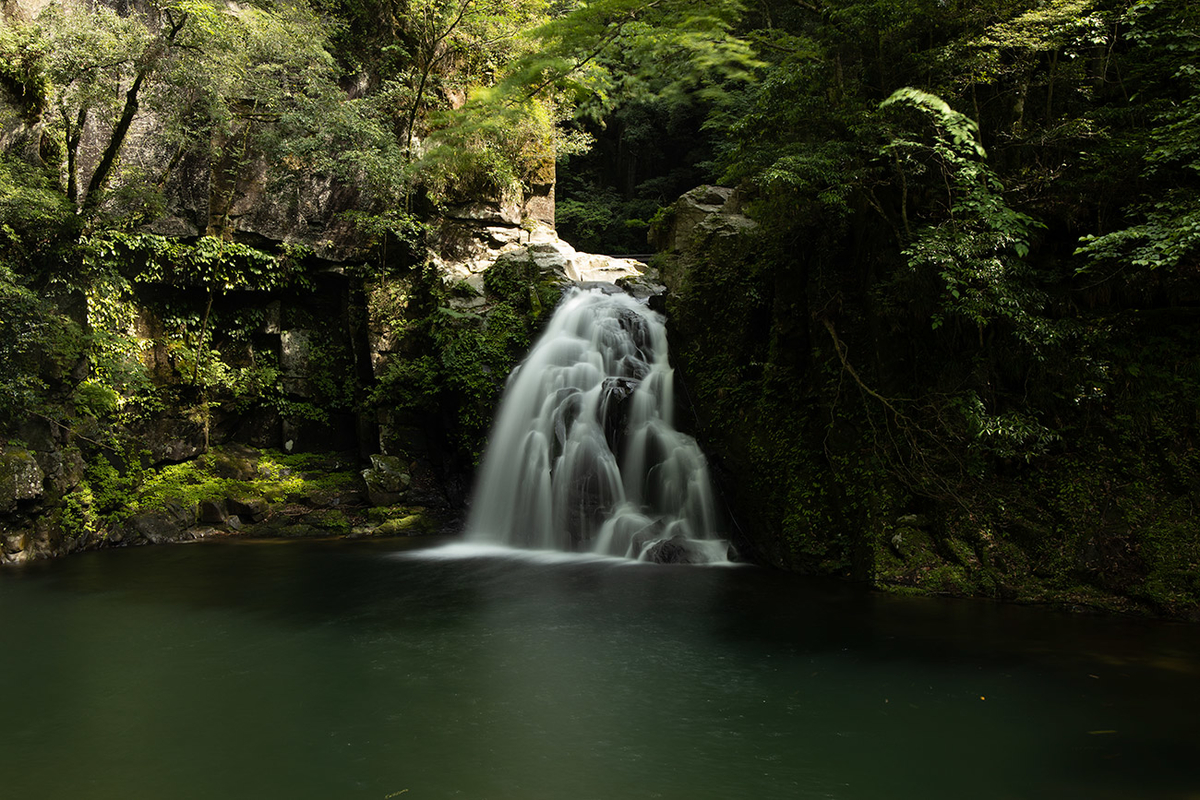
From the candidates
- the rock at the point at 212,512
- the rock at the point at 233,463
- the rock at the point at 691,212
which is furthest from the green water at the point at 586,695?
the rock at the point at 691,212

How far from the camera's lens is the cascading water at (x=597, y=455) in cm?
1057

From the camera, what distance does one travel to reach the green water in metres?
4.24

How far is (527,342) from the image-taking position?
1369 cm

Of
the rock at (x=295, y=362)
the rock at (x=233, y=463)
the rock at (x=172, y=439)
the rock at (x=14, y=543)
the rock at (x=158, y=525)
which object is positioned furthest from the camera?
the rock at (x=295, y=362)

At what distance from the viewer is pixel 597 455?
37.3 ft

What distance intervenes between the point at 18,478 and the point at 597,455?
842 cm

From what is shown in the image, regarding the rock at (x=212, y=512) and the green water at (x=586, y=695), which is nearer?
the green water at (x=586, y=695)

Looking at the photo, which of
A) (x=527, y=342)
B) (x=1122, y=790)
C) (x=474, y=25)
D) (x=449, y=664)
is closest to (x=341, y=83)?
(x=474, y=25)

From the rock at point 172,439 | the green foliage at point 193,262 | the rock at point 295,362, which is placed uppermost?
the green foliage at point 193,262

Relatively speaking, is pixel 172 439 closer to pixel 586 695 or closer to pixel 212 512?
pixel 212 512

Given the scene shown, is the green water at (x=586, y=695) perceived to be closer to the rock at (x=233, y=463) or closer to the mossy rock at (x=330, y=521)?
the mossy rock at (x=330, y=521)

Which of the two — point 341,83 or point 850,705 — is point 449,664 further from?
point 341,83

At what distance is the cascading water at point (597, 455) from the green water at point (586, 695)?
1911 millimetres

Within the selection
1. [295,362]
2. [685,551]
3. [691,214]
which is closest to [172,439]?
[295,362]
